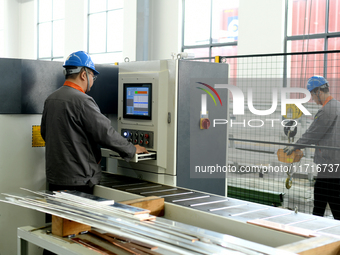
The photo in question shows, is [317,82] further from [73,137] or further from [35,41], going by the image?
[35,41]

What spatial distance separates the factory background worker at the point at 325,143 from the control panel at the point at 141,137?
165 centimetres

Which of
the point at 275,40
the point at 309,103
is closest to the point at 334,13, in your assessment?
the point at 275,40

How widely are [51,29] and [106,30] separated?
91.7 inches

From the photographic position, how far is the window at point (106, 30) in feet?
27.7

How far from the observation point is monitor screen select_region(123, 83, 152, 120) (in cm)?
269

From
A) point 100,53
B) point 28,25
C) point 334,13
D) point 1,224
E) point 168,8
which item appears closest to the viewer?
point 1,224

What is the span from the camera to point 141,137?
276cm

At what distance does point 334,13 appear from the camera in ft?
18.0

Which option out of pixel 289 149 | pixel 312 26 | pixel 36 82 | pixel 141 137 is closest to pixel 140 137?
pixel 141 137

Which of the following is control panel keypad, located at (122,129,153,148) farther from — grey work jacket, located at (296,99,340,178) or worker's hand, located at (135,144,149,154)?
grey work jacket, located at (296,99,340,178)

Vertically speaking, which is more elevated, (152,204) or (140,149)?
(140,149)

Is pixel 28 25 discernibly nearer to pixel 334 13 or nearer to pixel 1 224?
pixel 334 13

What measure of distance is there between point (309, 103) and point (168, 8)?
3.97 meters

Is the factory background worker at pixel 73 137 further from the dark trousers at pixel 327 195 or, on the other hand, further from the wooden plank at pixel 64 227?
the dark trousers at pixel 327 195
